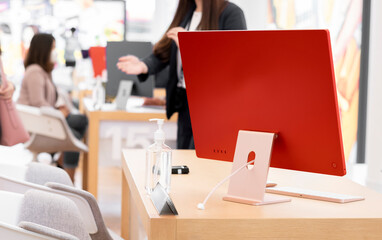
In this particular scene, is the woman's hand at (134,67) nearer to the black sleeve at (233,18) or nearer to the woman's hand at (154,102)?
the black sleeve at (233,18)

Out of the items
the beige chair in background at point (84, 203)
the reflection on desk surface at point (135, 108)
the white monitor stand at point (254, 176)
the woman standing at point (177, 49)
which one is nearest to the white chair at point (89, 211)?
the beige chair in background at point (84, 203)

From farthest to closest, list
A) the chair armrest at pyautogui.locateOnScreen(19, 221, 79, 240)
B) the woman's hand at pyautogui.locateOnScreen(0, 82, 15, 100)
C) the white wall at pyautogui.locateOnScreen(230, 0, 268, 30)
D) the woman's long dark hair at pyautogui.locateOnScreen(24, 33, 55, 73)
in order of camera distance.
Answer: the white wall at pyautogui.locateOnScreen(230, 0, 268, 30), the woman's long dark hair at pyautogui.locateOnScreen(24, 33, 55, 73), the woman's hand at pyautogui.locateOnScreen(0, 82, 15, 100), the chair armrest at pyautogui.locateOnScreen(19, 221, 79, 240)

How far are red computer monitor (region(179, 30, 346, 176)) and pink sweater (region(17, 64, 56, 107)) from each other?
352cm

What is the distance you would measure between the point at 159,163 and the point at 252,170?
0.73 feet

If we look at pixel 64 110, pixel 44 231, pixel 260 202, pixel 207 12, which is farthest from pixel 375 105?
pixel 64 110

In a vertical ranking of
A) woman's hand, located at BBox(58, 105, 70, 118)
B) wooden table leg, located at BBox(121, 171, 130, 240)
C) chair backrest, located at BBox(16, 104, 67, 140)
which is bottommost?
woman's hand, located at BBox(58, 105, 70, 118)

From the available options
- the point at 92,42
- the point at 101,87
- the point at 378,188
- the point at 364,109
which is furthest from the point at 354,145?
the point at 92,42

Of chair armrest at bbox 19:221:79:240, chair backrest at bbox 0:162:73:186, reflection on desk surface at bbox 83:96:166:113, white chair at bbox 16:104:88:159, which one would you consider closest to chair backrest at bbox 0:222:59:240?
chair armrest at bbox 19:221:79:240

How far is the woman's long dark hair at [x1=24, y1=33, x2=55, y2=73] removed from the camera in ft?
16.6

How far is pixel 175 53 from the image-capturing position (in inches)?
117

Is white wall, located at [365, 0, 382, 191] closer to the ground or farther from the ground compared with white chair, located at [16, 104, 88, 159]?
farther from the ground

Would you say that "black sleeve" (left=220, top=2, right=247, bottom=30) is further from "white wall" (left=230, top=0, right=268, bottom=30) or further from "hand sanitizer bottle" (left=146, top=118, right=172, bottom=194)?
"white wall" (left=230, top=0, right=268, bottom=30)

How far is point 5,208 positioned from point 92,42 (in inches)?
307

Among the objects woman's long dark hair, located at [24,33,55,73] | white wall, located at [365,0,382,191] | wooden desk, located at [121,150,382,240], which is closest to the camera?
wooden desk, located at [121,150,382,240]
